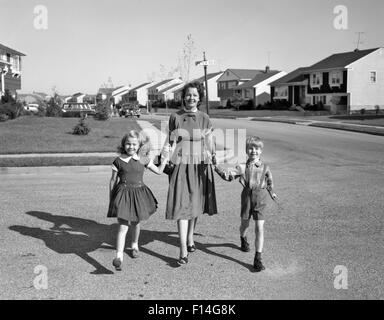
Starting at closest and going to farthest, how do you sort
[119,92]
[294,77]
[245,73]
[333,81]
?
[333,81], [294,77], [245,73], [119,92]

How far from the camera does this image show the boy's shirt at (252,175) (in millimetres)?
4695

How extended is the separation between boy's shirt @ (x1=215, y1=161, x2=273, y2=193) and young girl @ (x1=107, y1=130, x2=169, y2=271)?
2.38ft

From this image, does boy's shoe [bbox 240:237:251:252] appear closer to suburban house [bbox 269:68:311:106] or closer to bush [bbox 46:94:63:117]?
bush [bbox 46:94:63:117]

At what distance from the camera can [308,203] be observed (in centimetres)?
726

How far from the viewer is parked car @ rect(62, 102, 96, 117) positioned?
1411 inches

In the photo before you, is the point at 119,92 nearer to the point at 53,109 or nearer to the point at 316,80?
the point at 316,80

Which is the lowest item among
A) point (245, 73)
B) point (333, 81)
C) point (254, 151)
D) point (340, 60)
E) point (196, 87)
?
point (254, 151)

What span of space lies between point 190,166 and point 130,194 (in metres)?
0.69

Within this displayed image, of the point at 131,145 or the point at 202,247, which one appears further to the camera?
the point at 202,247

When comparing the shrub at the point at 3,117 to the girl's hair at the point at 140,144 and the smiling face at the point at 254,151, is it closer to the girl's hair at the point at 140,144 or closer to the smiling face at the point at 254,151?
the girl's hair at the point at 140,144

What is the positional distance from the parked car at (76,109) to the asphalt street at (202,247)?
27.6 meters

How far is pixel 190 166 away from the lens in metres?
4.70

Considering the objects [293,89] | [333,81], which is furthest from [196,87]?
[293,89]
